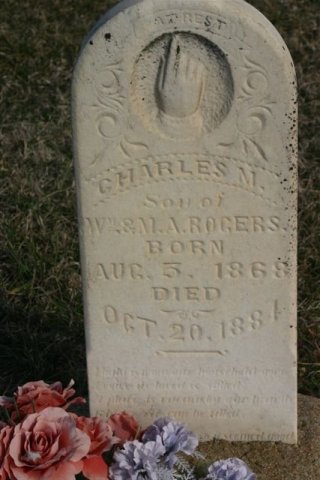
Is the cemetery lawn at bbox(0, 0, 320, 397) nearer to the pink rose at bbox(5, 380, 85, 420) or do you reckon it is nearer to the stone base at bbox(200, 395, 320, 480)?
the stone base at bbox(200, 395, 320, 480)

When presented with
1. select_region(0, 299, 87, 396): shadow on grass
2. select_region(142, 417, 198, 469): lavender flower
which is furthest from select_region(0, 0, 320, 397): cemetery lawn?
select_region(142, 417, 198, 469): lavender flower

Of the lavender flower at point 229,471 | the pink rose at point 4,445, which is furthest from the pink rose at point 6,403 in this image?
Answer: the lavender flower at point 229,471

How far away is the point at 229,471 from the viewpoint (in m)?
2.46

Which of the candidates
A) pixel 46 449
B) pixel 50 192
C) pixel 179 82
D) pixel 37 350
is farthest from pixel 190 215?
pixel 50 192

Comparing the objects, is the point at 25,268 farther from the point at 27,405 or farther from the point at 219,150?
the point at 219,150

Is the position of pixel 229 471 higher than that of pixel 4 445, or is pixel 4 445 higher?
pixel 4 445

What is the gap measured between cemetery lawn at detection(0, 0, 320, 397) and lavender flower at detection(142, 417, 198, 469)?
3.02 ft

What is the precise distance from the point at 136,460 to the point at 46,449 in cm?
25

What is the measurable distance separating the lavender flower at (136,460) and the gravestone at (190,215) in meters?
0.31

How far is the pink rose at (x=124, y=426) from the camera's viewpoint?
8.68ft

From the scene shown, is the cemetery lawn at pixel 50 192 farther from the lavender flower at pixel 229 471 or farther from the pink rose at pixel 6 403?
the lavender flower at pixel 229 471

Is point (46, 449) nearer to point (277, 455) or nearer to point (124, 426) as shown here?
point (124, 426)

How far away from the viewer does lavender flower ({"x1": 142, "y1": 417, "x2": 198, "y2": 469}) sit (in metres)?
2.49

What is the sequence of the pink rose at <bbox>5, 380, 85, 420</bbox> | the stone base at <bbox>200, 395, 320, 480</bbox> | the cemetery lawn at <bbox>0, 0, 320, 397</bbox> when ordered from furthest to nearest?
the cemetery lawn at <bbox>0, 0, 320, 397</bbox> → the stone base at <bbox>200, 395, 320, 480</bbox> → the pink rose at <bbox>5, 380, 85, 420</bbox>
